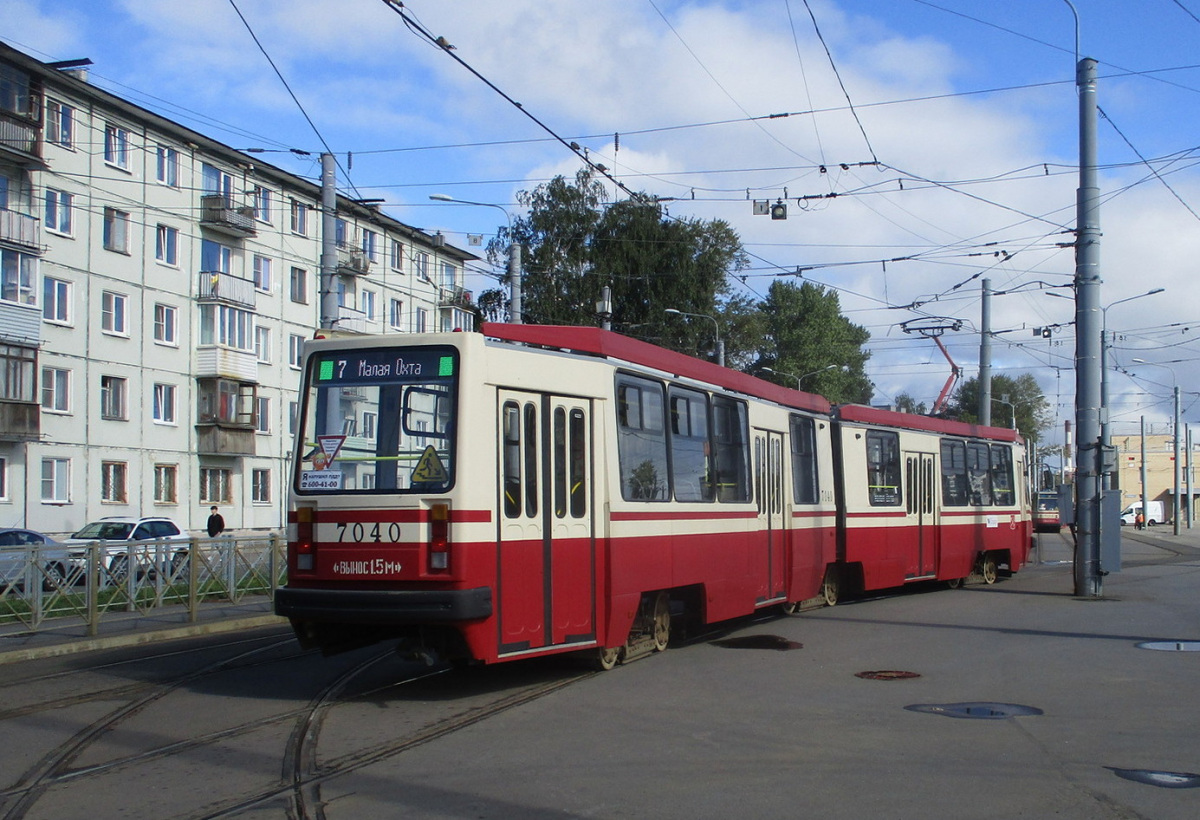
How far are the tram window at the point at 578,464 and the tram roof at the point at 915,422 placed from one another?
31.2ft

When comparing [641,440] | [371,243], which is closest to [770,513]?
[641,440]

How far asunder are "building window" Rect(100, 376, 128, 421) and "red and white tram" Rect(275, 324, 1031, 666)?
31.4m

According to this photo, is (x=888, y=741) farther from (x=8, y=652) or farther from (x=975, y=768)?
(x=8, y=652)

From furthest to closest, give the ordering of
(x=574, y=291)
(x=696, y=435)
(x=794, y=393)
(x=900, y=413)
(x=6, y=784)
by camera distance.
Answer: (x=574, y=291)
(x=900, y=413)
(x=794, y=393)
(x=696, y=435)
(x=6, y=784)

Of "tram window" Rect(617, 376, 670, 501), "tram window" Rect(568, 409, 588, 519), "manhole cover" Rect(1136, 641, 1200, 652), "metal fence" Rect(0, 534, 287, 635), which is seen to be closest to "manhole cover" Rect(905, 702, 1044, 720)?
"tram window" Rect(568, 409, 588, 519)

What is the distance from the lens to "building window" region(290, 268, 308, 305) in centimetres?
5059

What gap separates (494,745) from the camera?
26.9 ft

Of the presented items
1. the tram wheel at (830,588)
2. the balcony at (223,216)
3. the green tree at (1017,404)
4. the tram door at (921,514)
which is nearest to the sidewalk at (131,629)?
the tram wheel at (830,588)

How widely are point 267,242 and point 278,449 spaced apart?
27.3ft

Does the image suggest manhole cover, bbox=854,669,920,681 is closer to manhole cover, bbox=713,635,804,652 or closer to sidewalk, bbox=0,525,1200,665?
manhole cover, bbox=713,635,804,652

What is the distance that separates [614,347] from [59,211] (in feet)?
107

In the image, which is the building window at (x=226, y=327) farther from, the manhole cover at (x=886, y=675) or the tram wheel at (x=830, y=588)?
the manhole cover at (x=886, y=675)

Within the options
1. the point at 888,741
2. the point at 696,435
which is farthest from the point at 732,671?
the point at 888,741

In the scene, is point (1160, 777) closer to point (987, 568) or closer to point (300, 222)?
point (987, 568)
